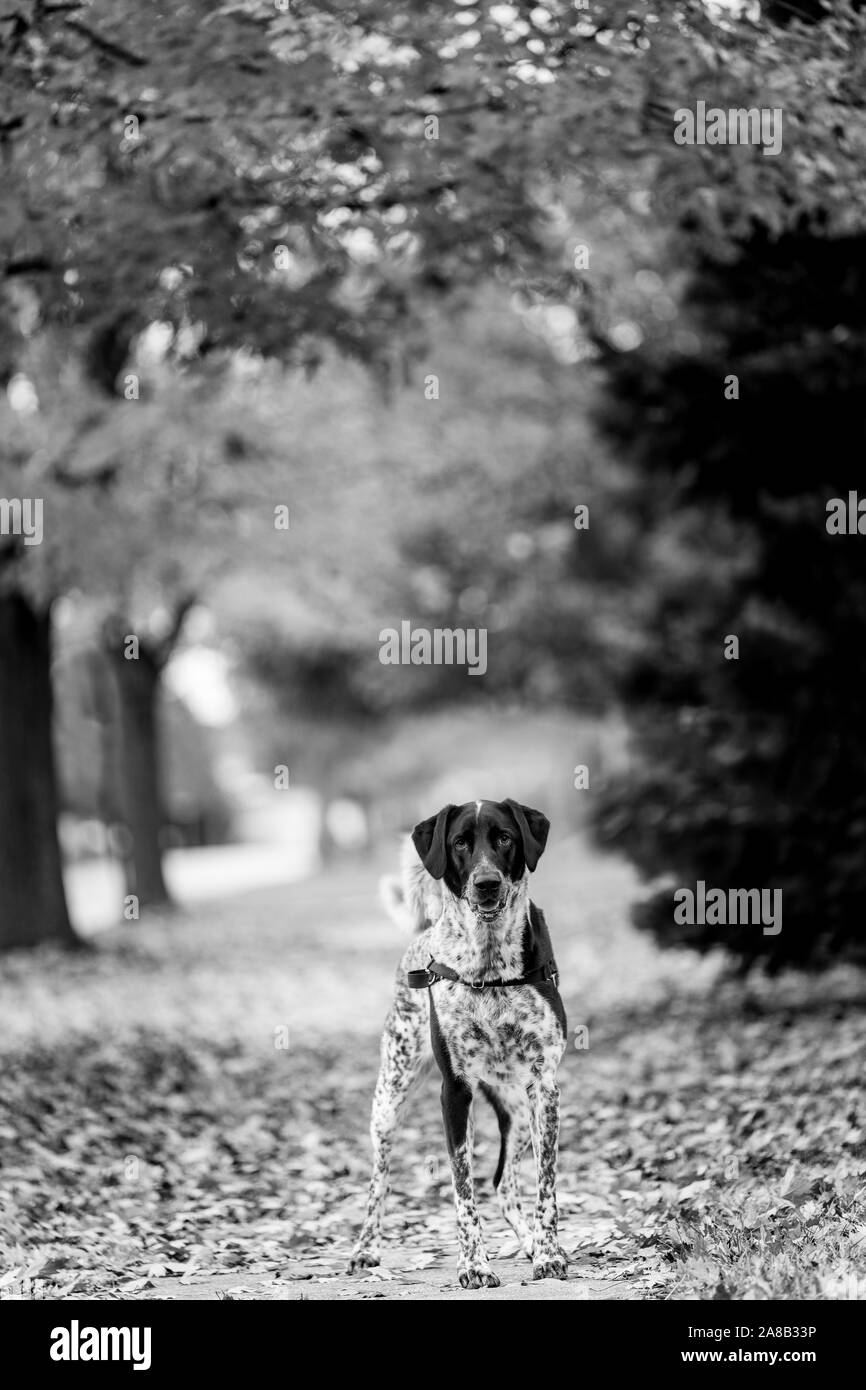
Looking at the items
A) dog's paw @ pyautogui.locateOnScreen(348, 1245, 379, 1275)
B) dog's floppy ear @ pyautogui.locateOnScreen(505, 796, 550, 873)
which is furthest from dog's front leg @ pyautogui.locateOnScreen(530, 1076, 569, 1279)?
dog's floppy ear @ pyautogui.locateOnScreen(505, 796, 550, 873)

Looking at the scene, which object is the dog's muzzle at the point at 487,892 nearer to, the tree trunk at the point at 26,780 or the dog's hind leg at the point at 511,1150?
the dog's hind leg at the point at 511,1150

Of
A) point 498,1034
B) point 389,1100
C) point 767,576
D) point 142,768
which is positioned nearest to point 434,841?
point 498,1034

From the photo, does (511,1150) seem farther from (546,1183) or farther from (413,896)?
(413,896)

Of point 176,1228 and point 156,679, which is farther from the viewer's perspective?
point 156,679

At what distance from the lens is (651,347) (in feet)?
40.3

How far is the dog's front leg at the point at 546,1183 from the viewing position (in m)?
5.34

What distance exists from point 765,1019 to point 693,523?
9348 mm

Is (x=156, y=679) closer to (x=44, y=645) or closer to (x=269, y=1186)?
(x=44, y=645)

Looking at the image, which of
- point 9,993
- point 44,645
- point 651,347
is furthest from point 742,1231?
point 44,645

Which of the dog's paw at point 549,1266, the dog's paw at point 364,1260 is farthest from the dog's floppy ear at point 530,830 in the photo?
the dog's paw at point 364,1260

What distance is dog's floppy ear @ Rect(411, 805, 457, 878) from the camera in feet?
17.4

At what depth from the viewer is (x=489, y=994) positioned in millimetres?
5398

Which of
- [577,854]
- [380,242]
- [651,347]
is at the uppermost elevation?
[380,242]

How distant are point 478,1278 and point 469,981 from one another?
0.99 meters
